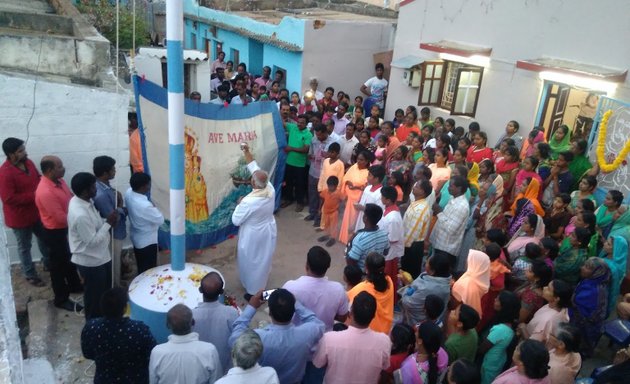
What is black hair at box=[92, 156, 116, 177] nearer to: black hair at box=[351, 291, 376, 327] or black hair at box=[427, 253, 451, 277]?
black hair at box=[351, 291, 376, 327]

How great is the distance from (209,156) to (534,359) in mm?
4891

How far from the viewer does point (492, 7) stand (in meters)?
9.41

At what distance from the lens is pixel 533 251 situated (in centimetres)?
493

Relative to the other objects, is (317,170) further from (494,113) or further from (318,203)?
(494,113)

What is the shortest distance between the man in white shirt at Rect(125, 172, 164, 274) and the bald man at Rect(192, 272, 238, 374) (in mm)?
1803

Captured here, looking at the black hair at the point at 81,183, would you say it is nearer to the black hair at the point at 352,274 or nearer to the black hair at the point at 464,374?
the black hair at the point at 352,274

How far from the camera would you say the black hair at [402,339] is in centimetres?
380

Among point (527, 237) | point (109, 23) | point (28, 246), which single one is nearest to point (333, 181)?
point (527, 237)

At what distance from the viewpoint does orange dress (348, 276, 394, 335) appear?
4219 millimetres

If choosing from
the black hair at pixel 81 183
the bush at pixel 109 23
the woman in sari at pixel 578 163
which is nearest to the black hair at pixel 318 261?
the black hair at pixel 81 183

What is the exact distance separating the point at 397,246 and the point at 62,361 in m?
3.56

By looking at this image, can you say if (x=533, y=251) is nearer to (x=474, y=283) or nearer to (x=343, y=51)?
(x=474, y=283)

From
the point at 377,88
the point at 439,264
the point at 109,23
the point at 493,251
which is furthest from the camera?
the point at 377,88

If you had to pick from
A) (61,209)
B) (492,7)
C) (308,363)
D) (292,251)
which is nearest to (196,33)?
(492,7)
